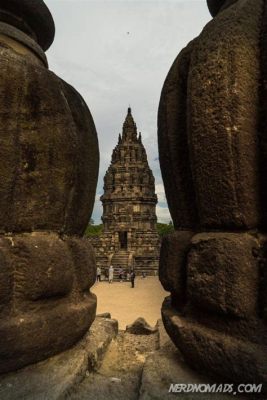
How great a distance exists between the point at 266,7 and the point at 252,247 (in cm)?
124

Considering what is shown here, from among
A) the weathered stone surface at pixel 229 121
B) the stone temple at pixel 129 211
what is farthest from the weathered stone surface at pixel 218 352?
the stone temple at pixel 129 211

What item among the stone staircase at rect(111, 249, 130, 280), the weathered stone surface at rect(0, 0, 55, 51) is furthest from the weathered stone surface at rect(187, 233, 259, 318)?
the stone staircase at rect(111, 249, 130, 280)

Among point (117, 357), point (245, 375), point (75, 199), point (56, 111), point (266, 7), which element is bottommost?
point (117, 357)

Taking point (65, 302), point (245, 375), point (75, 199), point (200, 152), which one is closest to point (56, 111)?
point (75, 199)

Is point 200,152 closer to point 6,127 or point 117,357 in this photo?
point 6,127

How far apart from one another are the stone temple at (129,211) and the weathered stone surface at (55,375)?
21.4 m

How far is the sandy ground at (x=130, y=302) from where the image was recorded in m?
9.91

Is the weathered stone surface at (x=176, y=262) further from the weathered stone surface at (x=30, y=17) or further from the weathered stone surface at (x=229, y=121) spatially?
the weathered stone surface at (x=30, y=17)

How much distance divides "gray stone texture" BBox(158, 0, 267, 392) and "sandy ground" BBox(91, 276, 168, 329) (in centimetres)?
730

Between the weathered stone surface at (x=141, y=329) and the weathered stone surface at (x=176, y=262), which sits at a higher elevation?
the weathered stone surface at (x=176, y=262)

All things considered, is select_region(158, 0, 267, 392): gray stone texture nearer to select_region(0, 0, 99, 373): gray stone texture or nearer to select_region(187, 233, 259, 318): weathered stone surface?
select_region(187, 233, 259, 318): weathered stone surface

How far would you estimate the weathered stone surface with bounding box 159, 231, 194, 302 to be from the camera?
5.69 ft

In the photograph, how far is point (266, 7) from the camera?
1.59 metres

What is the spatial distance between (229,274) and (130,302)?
11905 mm
